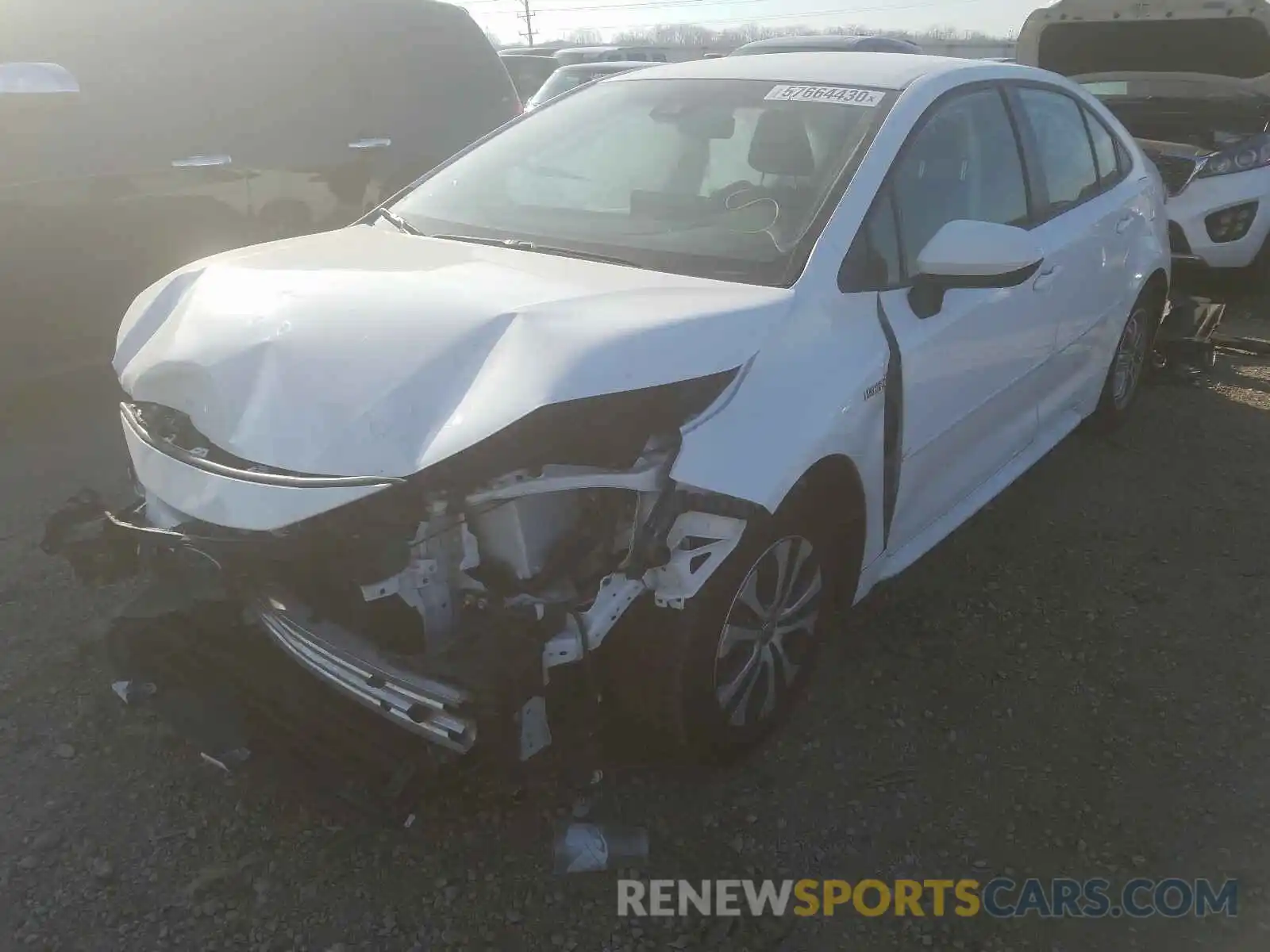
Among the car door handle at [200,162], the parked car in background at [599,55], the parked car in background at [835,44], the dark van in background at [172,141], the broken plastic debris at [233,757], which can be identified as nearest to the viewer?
the broken plastic debris at [233,757]

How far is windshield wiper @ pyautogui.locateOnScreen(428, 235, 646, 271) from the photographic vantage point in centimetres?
278

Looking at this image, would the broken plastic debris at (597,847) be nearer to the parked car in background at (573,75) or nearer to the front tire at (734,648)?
the front tire at (734,648)

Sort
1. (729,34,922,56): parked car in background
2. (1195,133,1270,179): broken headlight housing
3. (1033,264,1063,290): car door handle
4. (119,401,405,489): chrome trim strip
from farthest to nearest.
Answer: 1. (729,34,922,56): parked car in background
2. (1195,133,1270,179): broken headlight housing
3. (1033,264,1063,290): car door handle
4. (119,401,405,489): chrome trim strip

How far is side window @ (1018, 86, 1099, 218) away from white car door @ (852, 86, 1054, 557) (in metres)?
0.24

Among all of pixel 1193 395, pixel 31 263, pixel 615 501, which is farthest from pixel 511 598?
pixel 1193 395

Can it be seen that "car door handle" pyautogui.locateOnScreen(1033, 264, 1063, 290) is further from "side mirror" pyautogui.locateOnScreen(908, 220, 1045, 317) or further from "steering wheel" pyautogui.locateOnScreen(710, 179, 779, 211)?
"steering wheel" pyautogui.locateOnScreen(710, 179, 779, 211)

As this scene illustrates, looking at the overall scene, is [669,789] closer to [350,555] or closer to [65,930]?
[350,555]

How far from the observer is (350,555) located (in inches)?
81.0

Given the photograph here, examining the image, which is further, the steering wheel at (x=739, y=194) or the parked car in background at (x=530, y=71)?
the parked car in background at (x=530, y=71)

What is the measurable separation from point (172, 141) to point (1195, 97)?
6.90m

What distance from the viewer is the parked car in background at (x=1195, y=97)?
7.15 m

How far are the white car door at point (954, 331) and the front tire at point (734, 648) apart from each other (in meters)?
0.43

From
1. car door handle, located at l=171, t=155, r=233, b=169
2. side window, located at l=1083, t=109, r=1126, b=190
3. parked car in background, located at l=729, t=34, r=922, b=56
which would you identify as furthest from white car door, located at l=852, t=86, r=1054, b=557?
parked car in background, located at l=729, t=34, r=922, b=56

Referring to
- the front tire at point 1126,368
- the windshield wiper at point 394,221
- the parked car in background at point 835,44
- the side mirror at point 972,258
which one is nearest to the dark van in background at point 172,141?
the windshield wiper at point 394,221
